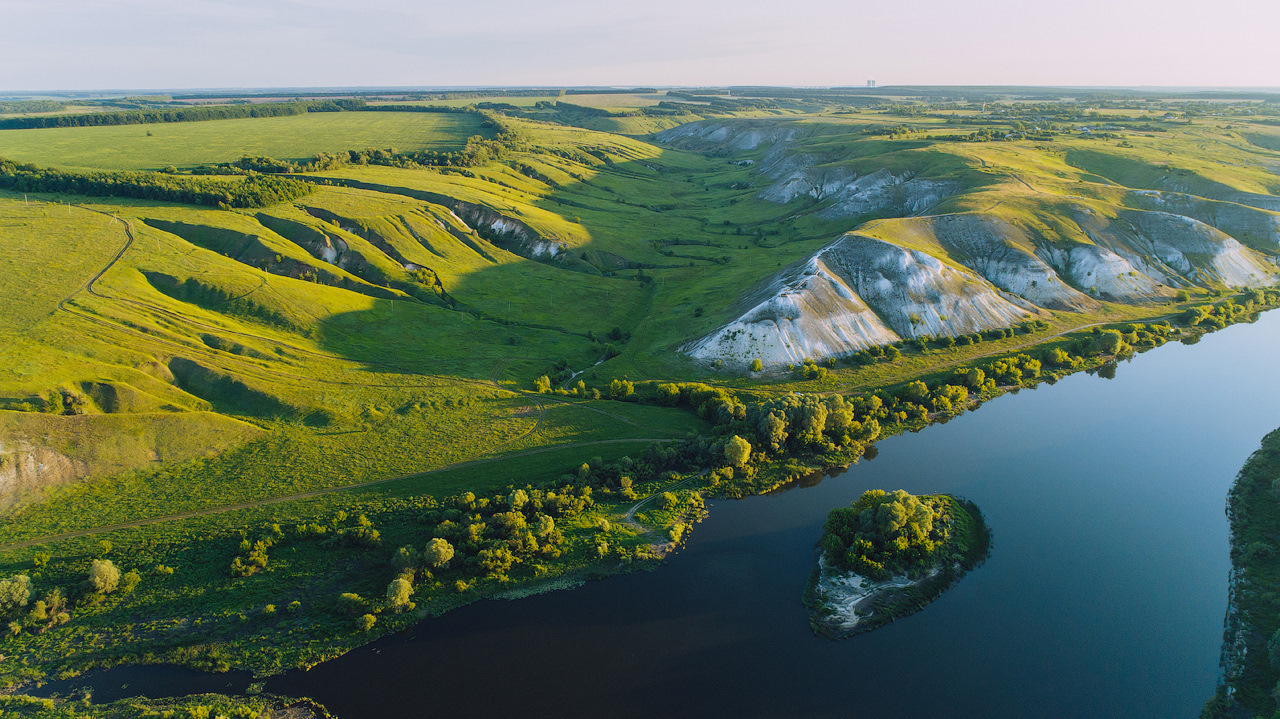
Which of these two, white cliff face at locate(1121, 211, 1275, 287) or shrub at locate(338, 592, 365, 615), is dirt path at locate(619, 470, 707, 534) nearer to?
shrub at locate(338, 592, 365, 615)

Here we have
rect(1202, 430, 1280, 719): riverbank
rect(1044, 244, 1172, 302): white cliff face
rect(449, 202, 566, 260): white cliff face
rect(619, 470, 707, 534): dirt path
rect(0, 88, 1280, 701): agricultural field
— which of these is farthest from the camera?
rect(449, 202, 566, 260): white cliff face

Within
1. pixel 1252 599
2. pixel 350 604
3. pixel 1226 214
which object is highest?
pixel 1226 214

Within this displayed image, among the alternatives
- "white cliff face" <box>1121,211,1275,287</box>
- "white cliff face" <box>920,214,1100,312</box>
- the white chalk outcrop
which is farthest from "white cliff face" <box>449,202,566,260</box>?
"white cliff face" <box>1121,211,1275,287</box>

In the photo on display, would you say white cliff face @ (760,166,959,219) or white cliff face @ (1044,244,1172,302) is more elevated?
white cliff face @ (760,166,959,219)

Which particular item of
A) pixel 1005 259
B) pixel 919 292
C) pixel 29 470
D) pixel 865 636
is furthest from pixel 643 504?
pixel 1005 259

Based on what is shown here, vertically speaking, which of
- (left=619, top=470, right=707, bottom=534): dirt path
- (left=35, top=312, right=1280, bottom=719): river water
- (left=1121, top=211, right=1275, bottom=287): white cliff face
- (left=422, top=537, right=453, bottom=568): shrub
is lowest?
(left=35, top=312, right=1280, bottom=719): river water

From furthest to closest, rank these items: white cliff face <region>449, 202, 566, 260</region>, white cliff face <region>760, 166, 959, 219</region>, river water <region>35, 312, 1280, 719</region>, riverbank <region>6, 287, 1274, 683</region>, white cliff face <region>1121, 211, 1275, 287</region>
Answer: white cliff face <region>760, 166, 959, 219</region> < white cliff face <region>449, 202, 566, 260</region> < white cliff face <region>1121, 211, 1275, 287</region> < riverbank <region>6, 287, 1274, 683</region> < river water <region>35, 312, 1280, 719</region>

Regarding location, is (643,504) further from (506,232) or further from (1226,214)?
(1226,214)

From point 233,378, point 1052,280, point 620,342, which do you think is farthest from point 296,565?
→ point 1052,280
